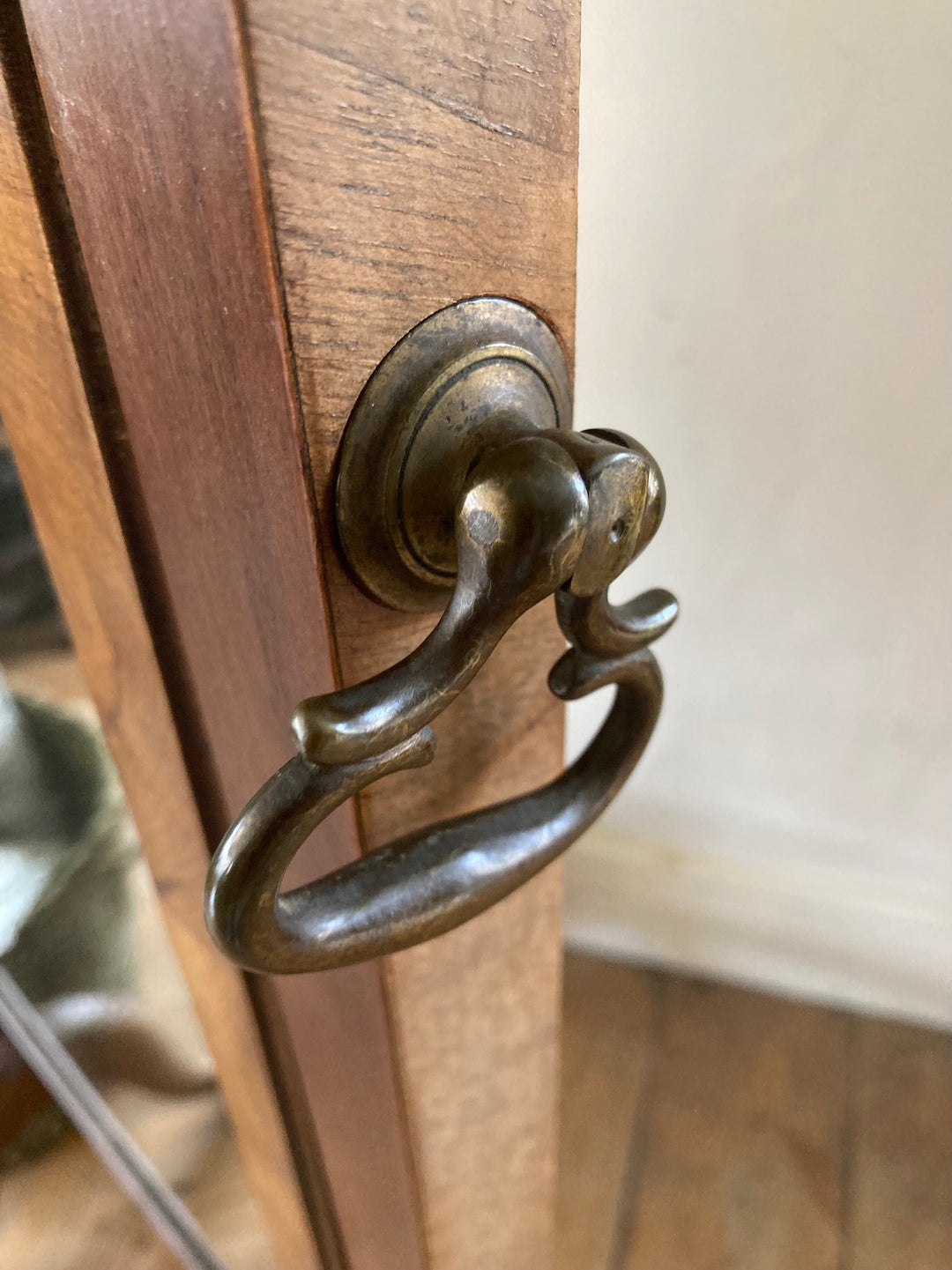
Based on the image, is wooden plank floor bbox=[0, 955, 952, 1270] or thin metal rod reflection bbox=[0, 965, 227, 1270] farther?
wooden plank floor bbox=[0, 955, 952, 1270]

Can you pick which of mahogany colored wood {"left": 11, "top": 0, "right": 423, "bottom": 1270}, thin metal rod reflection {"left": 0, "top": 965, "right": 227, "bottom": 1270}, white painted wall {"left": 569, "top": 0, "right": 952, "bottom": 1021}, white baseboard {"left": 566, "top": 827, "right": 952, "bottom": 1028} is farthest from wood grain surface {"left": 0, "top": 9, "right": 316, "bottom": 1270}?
white baseboard {"left": 566, "top": 827, "right": 952, "bottom": 1028}

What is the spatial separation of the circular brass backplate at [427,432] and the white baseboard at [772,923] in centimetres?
65

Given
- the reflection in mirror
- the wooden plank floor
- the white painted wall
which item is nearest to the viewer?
the reflection in mirror

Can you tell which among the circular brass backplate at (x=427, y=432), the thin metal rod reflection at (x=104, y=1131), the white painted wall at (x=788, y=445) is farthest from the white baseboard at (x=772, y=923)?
the circular brass backplate at (x=427, y=432)

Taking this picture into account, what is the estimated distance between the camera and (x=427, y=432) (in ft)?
0.64

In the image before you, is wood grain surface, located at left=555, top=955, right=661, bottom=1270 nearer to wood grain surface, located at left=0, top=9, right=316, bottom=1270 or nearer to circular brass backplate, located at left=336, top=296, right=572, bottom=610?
wood grain surface, located at left=0, top=9, right=316, bottom=1270

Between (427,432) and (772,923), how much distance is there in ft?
2.37

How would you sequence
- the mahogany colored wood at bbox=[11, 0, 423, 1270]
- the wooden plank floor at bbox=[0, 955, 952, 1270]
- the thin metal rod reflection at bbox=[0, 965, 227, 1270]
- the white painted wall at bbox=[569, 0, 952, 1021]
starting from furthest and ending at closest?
the wooden plank floor at bbox=[0, 955, 952, 1270]
the thin metal rod reflection at bbox=[0, 965, 227, 1270]
the white painted wall at bbox=[569, 0, 952, 1021]
the mahogany colored wood at bbox=[11, 0, 423, 1270]

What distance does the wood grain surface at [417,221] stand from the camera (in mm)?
155

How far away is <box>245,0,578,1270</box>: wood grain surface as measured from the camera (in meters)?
0.15

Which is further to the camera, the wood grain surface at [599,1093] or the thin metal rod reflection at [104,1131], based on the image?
the wood grain surface at [599,1093]

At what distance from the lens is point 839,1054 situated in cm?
78

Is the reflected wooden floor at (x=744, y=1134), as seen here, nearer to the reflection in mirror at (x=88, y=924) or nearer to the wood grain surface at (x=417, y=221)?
the reflection in mirror at (x=88, y=924)

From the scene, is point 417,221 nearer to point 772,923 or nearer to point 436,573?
point 436,573
